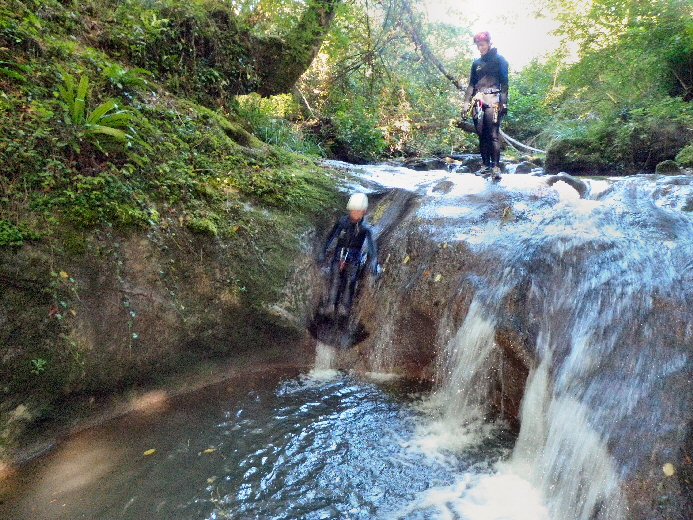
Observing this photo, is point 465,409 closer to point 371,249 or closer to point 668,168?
point 371,249

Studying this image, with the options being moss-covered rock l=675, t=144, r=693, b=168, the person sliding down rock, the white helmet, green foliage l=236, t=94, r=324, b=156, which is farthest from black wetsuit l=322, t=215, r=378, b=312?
moss-covered rock l=675, t=144, r=693, b=168

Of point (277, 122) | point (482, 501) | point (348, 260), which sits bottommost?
point (482, 501)

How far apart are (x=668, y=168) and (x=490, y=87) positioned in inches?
144

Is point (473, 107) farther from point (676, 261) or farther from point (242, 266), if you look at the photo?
point (242, 266)

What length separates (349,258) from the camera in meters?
6.04

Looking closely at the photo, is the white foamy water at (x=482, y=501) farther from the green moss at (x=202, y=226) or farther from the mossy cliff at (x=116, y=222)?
the green moss at (x=202, y=226)

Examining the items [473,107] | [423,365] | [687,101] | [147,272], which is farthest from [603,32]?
[147,272]

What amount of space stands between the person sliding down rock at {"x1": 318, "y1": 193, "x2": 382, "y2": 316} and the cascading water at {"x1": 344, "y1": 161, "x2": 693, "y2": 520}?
497mm

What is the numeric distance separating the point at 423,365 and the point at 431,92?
36.3 feet

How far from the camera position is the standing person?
7.46 metres

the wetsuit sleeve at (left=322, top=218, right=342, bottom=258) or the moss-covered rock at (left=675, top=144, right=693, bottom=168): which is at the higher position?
the moss-covered rock at (left=675, top=144, right=693, bottom=168)

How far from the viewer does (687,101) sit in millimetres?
9992

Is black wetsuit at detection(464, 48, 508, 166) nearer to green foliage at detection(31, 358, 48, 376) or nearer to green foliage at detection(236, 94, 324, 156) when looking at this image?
green foliage at detection(236, 94, 324, 156)

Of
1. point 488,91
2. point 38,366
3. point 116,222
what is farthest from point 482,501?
point 488,91
